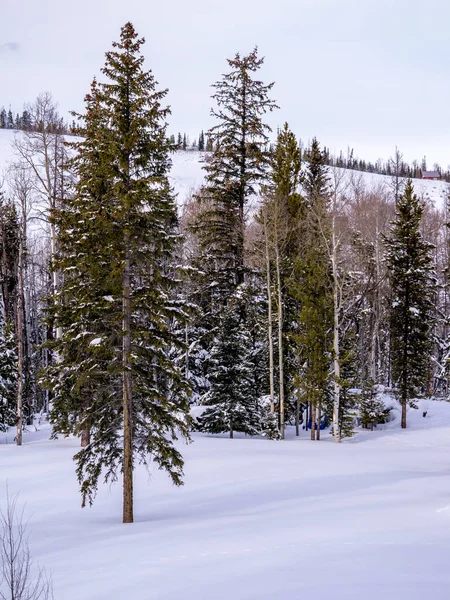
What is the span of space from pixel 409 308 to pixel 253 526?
70.2 feet

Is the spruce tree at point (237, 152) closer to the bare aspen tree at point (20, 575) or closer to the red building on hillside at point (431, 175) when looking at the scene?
the bare aspen tree at point (20, 575)

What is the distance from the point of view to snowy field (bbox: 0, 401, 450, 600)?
7.47 metres

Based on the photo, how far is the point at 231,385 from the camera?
25312mm

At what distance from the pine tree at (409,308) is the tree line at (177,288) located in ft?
0.29

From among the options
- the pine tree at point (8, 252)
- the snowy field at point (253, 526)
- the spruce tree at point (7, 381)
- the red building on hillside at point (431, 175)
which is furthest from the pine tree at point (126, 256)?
the red building on hillside at point (431, 175)

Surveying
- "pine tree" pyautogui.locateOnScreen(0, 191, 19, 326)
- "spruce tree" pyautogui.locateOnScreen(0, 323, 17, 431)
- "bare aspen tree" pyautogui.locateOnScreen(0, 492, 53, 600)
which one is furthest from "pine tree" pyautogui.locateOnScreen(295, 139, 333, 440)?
"pine tree" pyautogui.locateOnScreen(0, 191, 19, 326)

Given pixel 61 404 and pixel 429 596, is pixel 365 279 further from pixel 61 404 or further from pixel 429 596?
pixel 429 596

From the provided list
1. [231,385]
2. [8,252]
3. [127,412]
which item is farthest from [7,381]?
[127,412]

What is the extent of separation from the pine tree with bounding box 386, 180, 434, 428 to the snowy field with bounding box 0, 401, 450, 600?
873 centimetres

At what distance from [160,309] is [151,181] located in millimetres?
3053

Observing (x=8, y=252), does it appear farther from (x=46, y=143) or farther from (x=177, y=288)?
(x=177, y=288)

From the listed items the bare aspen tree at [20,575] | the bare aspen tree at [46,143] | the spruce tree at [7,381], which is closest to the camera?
the bare aspen tree at [20,575]

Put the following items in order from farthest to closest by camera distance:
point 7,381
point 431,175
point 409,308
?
point 431,175 → point 7,381 → point 409,308

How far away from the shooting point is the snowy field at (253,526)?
7.47 m
